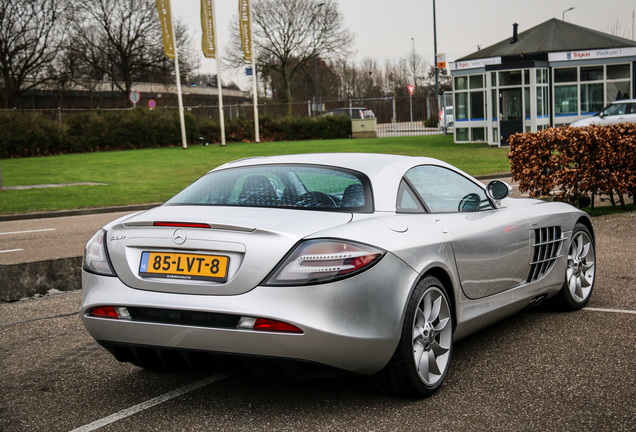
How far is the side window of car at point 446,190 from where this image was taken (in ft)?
13.6

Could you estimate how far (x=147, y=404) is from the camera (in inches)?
143

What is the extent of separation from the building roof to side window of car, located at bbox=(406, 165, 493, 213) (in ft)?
88.9

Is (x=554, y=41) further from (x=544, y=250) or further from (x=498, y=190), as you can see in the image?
(x=498, y=190)

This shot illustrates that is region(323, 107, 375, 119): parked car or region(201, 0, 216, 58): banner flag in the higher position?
region(201, 0, 216, 58): banner flag

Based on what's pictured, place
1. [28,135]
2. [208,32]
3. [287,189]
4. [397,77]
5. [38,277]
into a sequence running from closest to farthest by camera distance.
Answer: [287,189]
[38,277]
[28,135]
[208,32]
[397,77]

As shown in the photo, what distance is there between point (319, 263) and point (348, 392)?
3.12 ft

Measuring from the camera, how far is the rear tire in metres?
5.27

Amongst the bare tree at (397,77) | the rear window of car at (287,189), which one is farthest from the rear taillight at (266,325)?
the bare tree at (397,77)

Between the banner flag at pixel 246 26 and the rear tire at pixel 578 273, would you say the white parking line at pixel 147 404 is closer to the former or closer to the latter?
the rear tire at pixel 578 273

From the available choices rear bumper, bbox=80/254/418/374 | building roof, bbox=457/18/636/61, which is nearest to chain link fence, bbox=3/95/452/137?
building roof, bbox=457/18/636/61

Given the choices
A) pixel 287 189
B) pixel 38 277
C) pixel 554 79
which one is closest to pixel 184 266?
pixel 287 189

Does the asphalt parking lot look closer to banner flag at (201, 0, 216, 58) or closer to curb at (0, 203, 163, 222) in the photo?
curb at (0, 203, 163, 222)

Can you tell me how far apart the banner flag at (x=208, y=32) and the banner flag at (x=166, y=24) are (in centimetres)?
152

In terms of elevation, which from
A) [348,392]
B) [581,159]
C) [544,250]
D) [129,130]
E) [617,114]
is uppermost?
[129,130]
